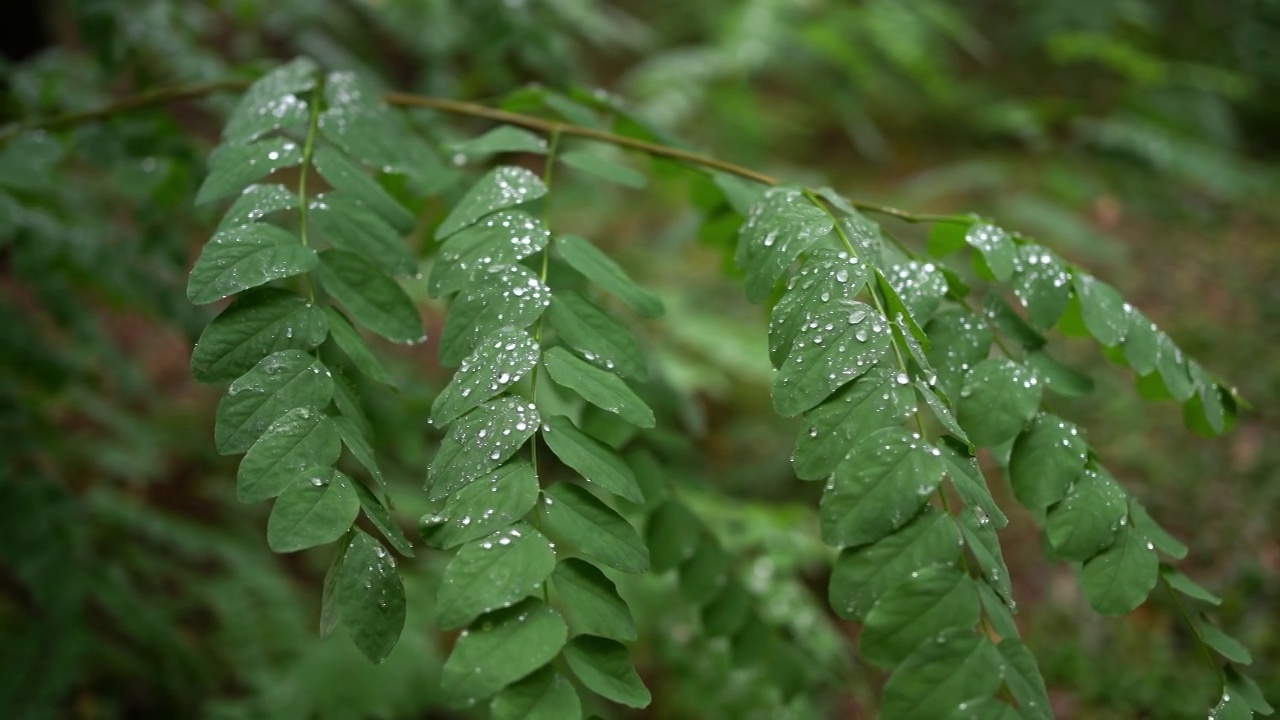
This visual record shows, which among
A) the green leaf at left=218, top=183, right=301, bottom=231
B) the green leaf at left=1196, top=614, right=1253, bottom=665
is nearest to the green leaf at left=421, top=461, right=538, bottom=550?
the green leaf at left=218, top=183, right=301, bottom=231

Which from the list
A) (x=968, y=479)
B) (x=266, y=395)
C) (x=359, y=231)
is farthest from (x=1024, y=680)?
(x=359, y=231)

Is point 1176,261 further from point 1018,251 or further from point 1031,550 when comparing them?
point 1018,251

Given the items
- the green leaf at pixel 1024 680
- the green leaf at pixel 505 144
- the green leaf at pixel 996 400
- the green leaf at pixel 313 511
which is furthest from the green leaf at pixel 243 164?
the green leaf at pixel 1024 680

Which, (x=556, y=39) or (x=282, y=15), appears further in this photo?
(x=282, y=15)

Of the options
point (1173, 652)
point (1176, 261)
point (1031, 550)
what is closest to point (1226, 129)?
point (1176, 261)

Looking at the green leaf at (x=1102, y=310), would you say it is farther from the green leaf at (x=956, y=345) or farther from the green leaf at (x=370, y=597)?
the green leaf at (x=370, y=597)
